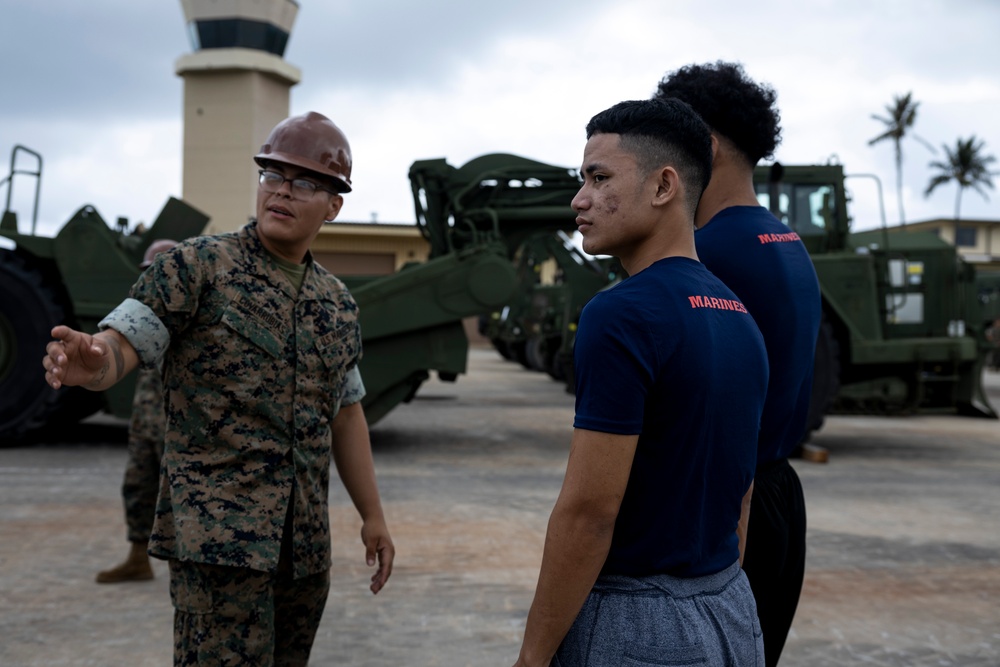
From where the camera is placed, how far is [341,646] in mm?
4309

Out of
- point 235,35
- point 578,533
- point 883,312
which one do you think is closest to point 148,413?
point 578,533

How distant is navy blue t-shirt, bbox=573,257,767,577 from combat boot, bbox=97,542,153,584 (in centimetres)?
408

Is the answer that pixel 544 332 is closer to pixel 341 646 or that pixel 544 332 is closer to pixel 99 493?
pixel 99 493

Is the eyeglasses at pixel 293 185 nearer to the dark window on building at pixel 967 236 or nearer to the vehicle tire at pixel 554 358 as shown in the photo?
the vehicle tire at pixel 554 358

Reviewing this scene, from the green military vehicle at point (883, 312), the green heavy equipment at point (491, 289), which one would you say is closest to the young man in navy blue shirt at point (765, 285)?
the green heavy equipment at point (491, 289)

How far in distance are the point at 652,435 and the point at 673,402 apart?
0.22 feet

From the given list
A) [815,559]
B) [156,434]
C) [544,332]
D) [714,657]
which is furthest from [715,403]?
[544,332]

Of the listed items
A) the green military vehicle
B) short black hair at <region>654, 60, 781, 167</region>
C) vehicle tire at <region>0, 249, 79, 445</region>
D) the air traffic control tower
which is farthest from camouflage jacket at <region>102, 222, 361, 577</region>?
the air traffic control tower

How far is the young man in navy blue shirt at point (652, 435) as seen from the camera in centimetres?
165

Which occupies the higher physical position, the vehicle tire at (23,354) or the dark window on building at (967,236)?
the dark window on building at (967,236)

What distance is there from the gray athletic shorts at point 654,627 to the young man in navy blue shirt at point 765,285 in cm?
75

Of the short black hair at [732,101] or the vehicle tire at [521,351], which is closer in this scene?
the short black hair at [732,101]

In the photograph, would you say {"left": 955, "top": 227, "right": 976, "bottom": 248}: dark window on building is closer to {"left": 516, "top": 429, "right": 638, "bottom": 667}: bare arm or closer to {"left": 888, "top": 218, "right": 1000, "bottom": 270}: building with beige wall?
{"left": 888, "top": 218, "right": 1000, "bottom": 270}: building with beige wall

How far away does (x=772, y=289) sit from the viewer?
94.5 inches
